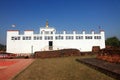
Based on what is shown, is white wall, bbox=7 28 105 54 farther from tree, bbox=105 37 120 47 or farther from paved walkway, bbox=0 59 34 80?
tree, bbox=105 37 120 47

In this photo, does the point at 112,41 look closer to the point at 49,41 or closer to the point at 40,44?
the point at 49,41

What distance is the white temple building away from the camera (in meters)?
47.4

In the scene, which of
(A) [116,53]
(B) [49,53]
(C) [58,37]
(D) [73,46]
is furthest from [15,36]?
(A) [116,53]

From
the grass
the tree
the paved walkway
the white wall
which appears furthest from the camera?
the tree

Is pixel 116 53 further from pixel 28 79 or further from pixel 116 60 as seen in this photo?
pixel 28 79

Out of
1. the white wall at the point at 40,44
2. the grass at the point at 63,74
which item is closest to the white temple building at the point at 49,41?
the white wall at the point at 40,44

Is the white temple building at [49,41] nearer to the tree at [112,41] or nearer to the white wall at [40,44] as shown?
the white wall at [40,44]

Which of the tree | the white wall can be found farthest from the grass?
the tree

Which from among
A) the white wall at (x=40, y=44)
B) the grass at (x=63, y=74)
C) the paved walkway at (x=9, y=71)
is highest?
the white wall at (x=40, y=44)

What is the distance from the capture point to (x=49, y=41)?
48.9 meters

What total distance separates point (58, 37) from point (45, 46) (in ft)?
13.9

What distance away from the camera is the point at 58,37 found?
49469mm

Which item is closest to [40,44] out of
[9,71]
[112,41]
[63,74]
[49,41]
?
[49,41]

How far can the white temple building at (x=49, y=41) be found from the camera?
47438 mm
